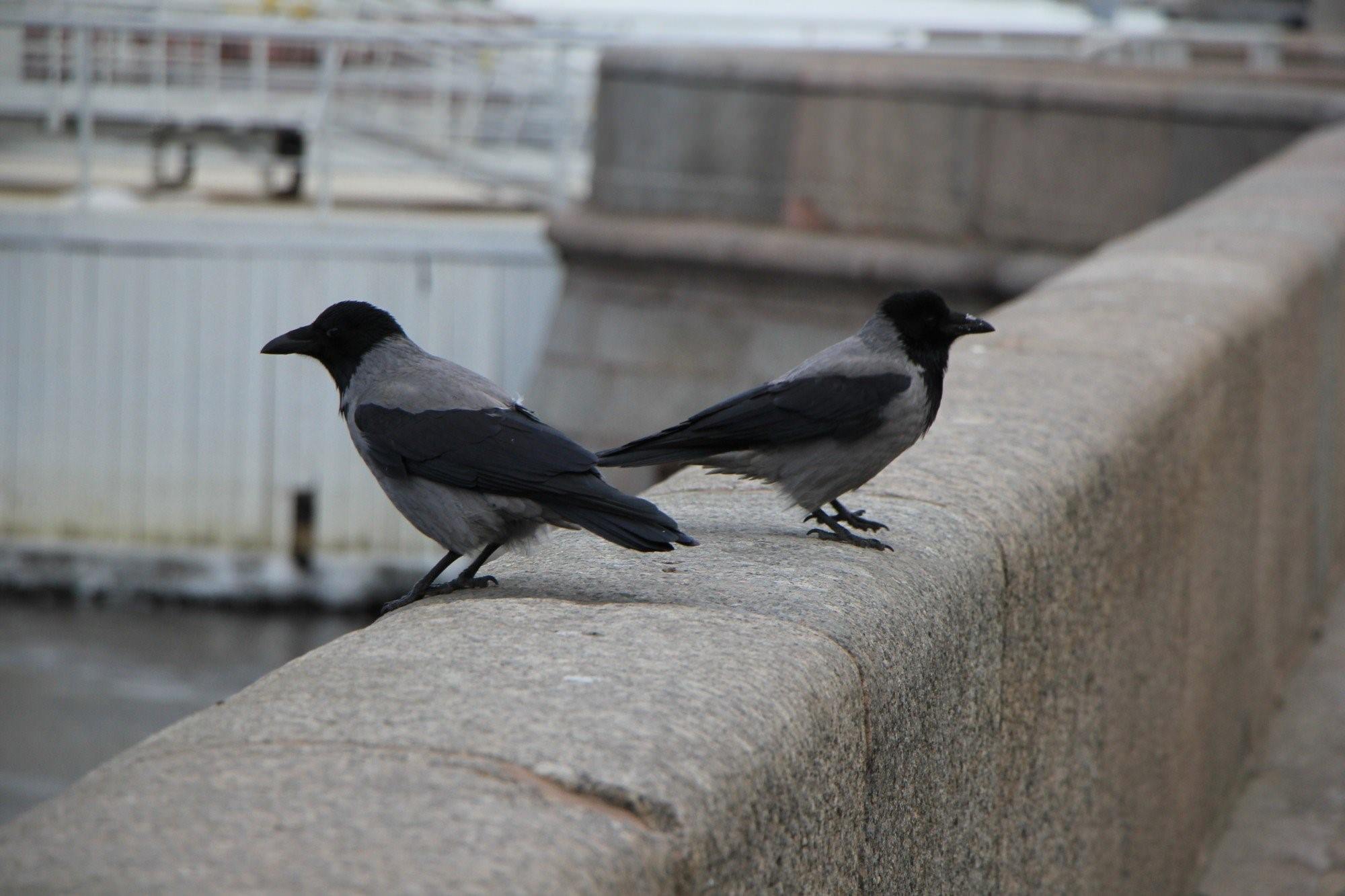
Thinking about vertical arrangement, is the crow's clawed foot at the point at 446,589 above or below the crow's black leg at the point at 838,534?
below

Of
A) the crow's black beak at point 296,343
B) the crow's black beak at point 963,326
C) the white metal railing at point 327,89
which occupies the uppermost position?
the crow's black beak at point 963,326

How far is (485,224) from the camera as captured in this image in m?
15.4

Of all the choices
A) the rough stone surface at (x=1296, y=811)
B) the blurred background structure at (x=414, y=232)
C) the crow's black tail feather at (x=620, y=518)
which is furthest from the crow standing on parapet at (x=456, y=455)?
the blurred background structure at (x=414, y=232)

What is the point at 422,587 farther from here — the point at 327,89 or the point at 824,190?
the point at 327,89

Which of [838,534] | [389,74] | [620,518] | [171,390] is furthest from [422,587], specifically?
[389,74]

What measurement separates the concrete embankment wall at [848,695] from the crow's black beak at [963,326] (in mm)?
181

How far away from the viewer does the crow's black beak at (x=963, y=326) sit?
2.92 meters

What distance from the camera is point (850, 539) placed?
244 cm

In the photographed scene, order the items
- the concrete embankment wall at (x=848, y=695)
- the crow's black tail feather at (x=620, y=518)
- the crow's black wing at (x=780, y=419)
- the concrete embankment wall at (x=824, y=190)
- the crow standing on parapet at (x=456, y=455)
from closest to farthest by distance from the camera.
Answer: the concrete embankment wall at (x=848, y=695)
the crow's black tail feather at (x=620, y=518)
the crow standing on parapet at (x=456, y=455)
the crow's black wing at (x=780, y=419)
the concrete embankment wall at (x=824, y=190)

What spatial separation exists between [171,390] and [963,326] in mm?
12346

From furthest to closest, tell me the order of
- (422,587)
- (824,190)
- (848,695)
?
(824,190), (422,587), (848,695)

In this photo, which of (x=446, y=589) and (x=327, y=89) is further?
(x=327, y=89)

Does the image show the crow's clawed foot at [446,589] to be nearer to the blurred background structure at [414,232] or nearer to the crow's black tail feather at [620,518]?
the crow's black tail feather at [620,518]

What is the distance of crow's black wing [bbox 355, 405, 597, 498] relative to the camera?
7.87ft
